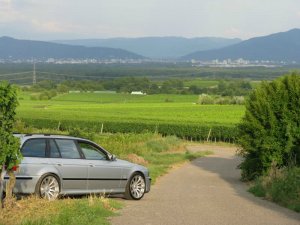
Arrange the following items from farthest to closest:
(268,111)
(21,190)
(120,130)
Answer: (120,130) < (268,111) < (21,190)

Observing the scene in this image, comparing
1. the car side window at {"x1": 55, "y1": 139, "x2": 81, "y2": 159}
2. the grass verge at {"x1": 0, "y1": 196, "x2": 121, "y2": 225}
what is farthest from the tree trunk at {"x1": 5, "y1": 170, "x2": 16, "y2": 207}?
the car side window at {"x1": 55, "y1": 139, "x2": 81, "y2": 159}

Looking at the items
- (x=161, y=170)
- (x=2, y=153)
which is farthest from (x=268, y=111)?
(x=2, y=153)

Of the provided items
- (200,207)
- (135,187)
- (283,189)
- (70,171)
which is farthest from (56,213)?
(283,189)

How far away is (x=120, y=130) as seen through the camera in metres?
62.5

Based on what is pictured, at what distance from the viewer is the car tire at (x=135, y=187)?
16375 mm

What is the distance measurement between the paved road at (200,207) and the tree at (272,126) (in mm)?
1401

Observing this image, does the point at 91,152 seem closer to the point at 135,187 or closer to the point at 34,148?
the point at 135,187

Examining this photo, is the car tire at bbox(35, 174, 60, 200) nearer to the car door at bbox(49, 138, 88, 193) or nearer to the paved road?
the car door at bbox(49, 138, 88, 193)

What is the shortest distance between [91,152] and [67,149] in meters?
0.79

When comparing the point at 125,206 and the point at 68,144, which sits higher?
the point at 68,144

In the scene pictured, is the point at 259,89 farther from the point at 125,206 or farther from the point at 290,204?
the point at 125,206

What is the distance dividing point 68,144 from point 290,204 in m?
5.32

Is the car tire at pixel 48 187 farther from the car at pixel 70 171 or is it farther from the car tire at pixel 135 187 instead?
the car tire at pixel 135 187

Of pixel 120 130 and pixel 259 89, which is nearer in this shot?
pixel 259 89
